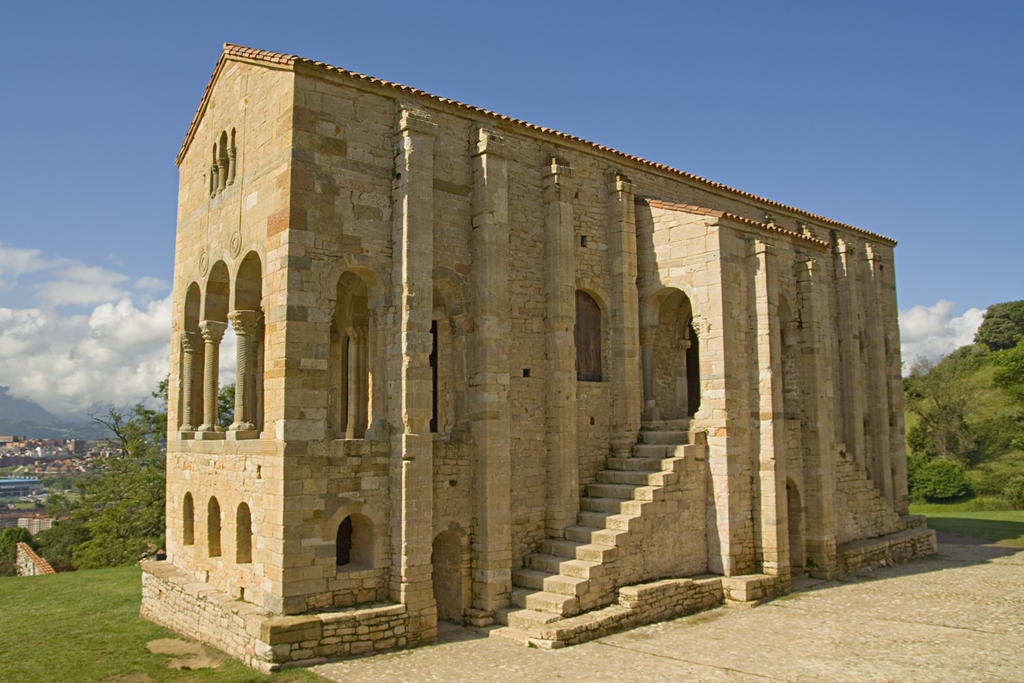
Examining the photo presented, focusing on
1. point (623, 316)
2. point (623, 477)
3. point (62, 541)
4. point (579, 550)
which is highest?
point (623, 316)

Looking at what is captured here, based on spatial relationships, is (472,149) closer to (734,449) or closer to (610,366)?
(610,366)

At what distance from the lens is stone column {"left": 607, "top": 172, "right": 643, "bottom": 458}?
645 inches

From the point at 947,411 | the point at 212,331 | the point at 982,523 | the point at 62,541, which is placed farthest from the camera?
the point at 947,411

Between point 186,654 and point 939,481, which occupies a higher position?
point 939,481

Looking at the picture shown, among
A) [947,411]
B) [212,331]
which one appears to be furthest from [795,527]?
[947,411]

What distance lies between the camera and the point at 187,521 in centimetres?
1534

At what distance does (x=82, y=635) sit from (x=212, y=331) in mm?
5953

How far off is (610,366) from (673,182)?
5.33m

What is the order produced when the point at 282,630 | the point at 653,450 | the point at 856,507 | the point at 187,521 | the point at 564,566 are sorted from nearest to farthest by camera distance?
the point at 282,630
the point at 564,566
the point at 187,521
the point at 653,450
the point at 856,507

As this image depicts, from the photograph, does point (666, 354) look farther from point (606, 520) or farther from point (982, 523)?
point (982, 523)

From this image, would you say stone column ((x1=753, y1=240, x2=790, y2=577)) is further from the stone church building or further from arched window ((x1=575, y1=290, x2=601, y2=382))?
arched window ((x1=575, y1=290, x2=601, y2=382))

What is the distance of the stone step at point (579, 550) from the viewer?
13312 millimetres

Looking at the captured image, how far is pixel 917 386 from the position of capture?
158ft

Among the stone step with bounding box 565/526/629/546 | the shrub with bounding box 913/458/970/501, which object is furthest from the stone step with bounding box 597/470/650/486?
the shrub with bounding box 913/458/970/501
